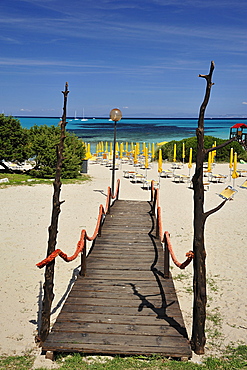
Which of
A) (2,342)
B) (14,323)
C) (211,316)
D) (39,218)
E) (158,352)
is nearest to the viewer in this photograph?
(158,352)

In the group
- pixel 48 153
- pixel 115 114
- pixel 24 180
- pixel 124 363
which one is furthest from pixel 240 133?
pixel 124 363

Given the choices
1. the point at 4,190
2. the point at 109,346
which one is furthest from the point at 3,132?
the point at 109,346

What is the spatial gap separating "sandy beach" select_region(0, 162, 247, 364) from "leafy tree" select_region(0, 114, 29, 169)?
296cm

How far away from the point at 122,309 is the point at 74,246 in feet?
13.5

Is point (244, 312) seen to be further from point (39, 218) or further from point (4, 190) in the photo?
point (4, 190)

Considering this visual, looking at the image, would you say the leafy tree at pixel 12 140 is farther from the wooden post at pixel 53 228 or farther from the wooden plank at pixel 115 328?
the wooden plank at pixel 115 328

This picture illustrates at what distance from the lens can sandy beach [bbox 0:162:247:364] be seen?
19.1 feet

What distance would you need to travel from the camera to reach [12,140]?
19781mm

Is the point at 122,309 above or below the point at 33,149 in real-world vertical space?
below

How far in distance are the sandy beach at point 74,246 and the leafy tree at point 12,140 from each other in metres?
2.96

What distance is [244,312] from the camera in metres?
6.30

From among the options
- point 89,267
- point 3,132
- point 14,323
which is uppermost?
point 3,132

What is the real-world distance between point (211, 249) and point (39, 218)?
5.42m

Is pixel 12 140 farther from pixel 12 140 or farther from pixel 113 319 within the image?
pixel 113 319
